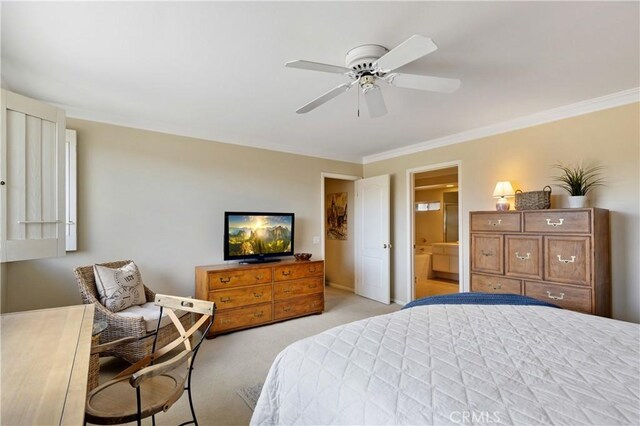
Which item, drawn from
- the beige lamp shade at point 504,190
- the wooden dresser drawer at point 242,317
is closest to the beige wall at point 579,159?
the beige lamp shade at point 504,190

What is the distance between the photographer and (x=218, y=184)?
4.03 meters

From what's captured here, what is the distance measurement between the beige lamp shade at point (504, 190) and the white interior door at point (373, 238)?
5.45 ft

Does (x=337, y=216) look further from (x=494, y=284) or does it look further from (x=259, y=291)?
(x=494, y=284)

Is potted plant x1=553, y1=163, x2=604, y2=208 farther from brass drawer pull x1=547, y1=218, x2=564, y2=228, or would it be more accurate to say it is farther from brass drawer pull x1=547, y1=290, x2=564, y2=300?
brass drawer pull x1=547, y1=290, x2=564, y2=300

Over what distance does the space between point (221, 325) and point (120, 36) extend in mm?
2878

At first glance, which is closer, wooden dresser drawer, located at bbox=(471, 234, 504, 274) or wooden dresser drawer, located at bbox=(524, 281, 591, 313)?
wooden dresser drawer, located at bbox=(524, 281, 591, 313)

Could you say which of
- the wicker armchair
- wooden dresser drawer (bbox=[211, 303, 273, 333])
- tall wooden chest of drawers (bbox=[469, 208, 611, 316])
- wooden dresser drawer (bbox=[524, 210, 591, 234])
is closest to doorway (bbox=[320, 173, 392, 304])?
wooden dresser drawer (bbox=[211, 303, 273, 333])

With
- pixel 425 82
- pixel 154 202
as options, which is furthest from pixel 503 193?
pixel 154 202

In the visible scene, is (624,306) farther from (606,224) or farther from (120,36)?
(120,36)

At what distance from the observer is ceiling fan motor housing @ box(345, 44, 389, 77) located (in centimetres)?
195

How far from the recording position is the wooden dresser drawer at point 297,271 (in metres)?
3.99

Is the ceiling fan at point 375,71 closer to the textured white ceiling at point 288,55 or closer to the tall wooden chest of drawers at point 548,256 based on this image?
the textured white ceiling at point 288,55

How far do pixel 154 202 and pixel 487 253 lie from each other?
12.2 ft

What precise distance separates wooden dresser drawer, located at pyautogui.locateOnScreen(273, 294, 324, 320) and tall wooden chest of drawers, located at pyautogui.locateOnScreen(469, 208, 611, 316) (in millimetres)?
2027
